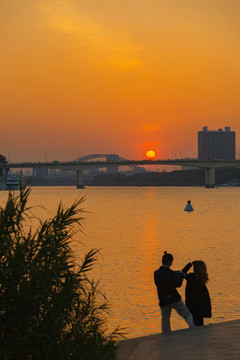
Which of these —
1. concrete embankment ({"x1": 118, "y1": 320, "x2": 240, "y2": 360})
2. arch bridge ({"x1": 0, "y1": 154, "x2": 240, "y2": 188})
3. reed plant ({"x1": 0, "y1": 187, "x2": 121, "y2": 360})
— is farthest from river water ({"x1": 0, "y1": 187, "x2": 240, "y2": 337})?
arch bridge ({"x1": 0, "y1": 154, "x2": 240, "y2": 188})

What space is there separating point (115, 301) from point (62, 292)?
10762mm

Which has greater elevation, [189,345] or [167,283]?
[167,283]

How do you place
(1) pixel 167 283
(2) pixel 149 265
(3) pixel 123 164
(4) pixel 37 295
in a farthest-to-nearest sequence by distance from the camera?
(3) pixel 123 164, (2) pixel 149 265, (1) pixel 167 283, (4) pixel 37 295

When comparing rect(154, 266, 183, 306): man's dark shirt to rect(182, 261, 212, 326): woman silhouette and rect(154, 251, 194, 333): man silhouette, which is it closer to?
rect(154, 251, 194, 333): man silhouette

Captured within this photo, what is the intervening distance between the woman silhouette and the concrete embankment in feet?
1.00

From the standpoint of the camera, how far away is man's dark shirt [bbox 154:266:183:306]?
11.7 metres

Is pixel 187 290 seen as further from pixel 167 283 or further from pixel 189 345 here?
pixel 189 345

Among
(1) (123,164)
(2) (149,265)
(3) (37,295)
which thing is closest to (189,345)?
(3) (37,295)

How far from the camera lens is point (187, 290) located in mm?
12102

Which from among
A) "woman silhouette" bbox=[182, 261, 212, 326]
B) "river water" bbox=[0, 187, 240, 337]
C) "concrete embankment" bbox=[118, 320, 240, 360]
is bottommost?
"river water" bbox=[0, 187, 240, 337]

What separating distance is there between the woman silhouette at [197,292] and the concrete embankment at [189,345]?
31 centimetres

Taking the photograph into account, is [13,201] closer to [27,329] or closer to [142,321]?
[27,329]

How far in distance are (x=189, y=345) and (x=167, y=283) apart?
48.4 inches

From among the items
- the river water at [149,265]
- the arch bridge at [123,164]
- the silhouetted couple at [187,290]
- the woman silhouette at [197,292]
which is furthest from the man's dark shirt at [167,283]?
the arch bridge at [123,164]
